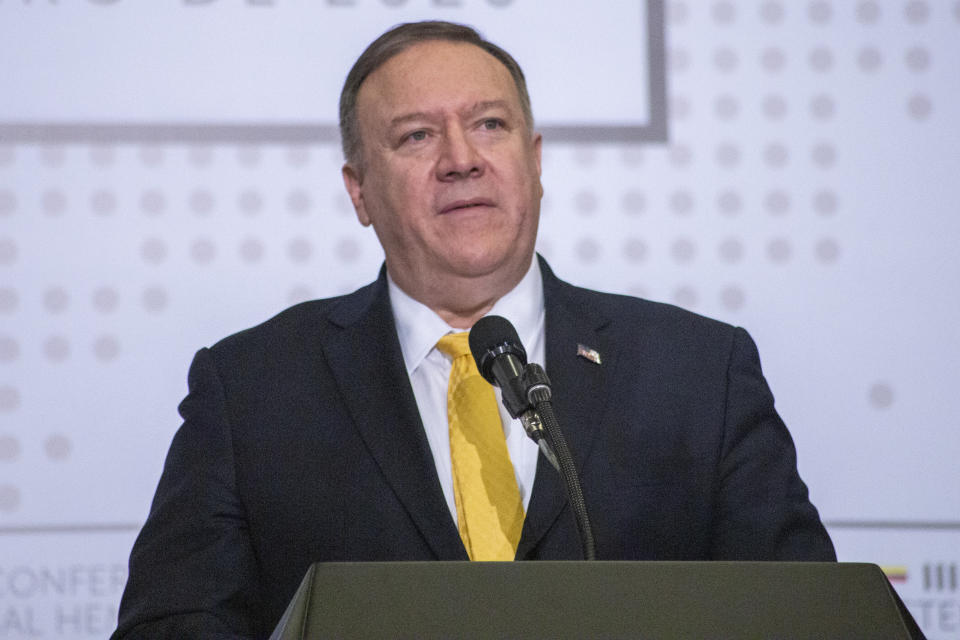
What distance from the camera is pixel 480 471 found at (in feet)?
6.08

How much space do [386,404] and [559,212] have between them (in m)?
0.72

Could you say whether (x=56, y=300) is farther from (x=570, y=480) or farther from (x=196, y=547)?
(x=570, y=480)

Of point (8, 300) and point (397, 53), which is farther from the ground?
point (397, 53)

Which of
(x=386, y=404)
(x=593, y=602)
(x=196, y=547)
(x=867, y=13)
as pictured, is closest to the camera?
(x=593, y=602)

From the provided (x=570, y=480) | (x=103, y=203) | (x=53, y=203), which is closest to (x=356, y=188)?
(x=103, y=203)

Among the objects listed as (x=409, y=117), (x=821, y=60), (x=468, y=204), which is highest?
(x=821, y=60)

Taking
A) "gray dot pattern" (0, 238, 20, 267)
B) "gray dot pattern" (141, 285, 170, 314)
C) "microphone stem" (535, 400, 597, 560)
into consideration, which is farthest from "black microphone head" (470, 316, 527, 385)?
"gray dot pattern" (0, 238, 20, 267)

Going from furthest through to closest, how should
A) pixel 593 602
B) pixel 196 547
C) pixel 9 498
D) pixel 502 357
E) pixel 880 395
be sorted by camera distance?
pixel 880 395, pixel 9 498, pixel 196 547, pixel 502 357, pixel 593 602

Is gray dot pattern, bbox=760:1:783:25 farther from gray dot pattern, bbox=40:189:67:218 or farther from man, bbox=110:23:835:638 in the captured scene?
gray dot pattern, bbox=40:189:67:218

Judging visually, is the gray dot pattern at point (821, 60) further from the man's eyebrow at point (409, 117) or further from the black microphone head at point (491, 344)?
the black microphone head at point (491, 344)

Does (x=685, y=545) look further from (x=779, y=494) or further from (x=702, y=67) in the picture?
(x=702, y=67)

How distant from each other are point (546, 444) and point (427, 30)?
112cm

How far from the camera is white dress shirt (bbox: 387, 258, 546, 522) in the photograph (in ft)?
6.24

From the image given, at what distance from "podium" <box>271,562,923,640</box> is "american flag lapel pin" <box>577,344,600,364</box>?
982 mm
